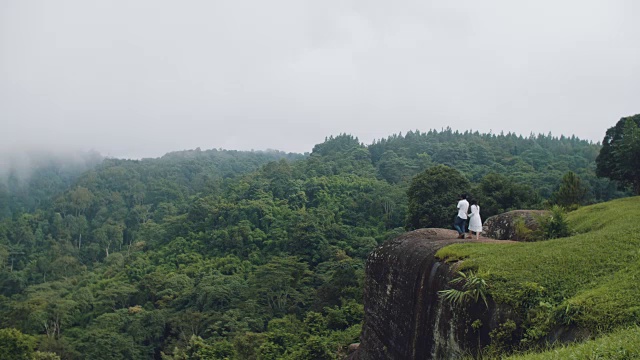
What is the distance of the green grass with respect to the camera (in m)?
4.47

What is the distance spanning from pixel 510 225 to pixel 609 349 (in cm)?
955

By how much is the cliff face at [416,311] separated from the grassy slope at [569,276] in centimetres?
45

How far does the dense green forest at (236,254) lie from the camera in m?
27.6

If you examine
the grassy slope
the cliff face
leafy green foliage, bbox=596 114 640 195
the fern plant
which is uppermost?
leafy green foliage, bbox=596 114 640 195

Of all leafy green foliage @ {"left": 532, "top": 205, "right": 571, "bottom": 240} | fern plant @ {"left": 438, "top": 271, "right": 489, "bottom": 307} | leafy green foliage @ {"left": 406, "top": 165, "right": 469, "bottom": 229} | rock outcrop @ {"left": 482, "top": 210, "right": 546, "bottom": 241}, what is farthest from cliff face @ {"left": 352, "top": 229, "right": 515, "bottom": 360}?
leafy green foliage @ {"left": 406, "top": 165, "right": 469, "bottom": 229}

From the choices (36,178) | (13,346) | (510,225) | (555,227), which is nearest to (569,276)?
(555,227)

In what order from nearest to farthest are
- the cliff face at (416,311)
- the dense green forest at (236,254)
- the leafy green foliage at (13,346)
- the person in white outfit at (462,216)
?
the cliff face at (416,311)
the person in white outfit at (462,216)
the leafy green foliage at (13,346)
the dense green forest at (236,254)

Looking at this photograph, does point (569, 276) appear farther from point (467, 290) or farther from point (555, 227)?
point (555, 227)

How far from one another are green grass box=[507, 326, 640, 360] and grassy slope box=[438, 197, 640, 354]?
0.76 m

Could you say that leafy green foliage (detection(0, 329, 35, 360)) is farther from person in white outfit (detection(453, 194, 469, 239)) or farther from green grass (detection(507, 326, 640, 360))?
green grass (detection(507, 326, 640, 360))

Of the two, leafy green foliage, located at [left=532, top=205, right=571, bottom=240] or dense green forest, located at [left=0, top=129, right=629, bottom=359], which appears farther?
dense green forest, located at [left=0, top=129, right=629, bottom=359]

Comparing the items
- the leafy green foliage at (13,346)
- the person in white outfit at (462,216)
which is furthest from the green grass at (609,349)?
the leafy green foliage at (13,346)

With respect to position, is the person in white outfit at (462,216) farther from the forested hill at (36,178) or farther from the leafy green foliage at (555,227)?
the forested hill at (36,178)

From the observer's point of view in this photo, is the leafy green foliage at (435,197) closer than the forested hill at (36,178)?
Yes
